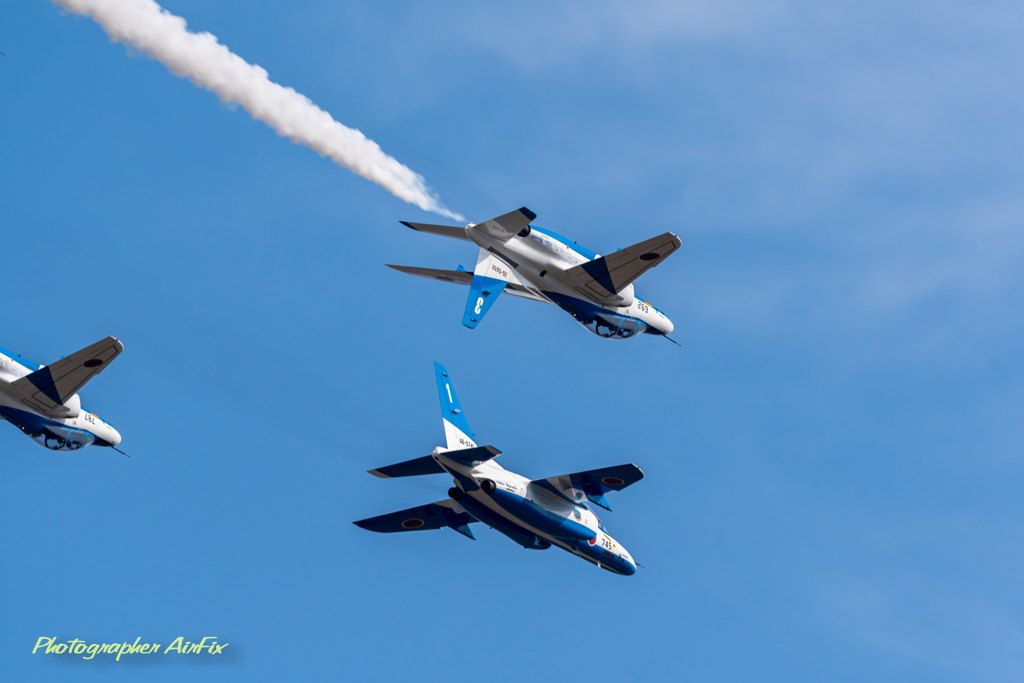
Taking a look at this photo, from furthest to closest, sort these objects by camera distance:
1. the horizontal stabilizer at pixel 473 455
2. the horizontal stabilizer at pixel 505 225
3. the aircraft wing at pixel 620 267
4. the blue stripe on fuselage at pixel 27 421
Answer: the aircraft wing at pixel 620 267
the blue stripe on fuselage at pixel 27 421
the horizontal stabilizer at pixel 505 225
the horizontal stabilizer at pixel 473 455

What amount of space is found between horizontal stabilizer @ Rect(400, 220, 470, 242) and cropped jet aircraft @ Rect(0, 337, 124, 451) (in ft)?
32.5

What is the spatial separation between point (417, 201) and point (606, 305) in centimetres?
812

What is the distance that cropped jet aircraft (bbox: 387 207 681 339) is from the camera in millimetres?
32656

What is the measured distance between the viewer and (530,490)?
31562 millimetres

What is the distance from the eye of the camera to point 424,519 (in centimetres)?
3769

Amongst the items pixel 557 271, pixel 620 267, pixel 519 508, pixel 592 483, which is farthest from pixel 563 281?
pixel 519 508

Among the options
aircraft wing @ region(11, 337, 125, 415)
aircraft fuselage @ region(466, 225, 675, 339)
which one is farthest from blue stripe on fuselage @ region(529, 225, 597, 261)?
aircraft wing @ region(11, 337, 125, 415)

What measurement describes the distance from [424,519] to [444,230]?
11571mm

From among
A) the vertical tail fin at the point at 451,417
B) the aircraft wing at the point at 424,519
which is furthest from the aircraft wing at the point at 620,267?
the aircraft wing at the point at 424,519

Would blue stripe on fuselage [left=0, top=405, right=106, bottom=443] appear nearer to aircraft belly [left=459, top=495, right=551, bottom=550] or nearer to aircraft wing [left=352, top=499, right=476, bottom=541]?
aircraft wing [left=352, top=499, right=476, bottom=541]

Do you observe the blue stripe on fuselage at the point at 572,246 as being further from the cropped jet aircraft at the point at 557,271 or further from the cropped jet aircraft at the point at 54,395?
the cropped jet aircraft at the point at 54,395

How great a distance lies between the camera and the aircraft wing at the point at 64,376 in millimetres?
30125

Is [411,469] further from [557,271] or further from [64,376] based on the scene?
[64,376]

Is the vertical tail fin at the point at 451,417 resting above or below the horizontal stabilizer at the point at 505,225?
below
